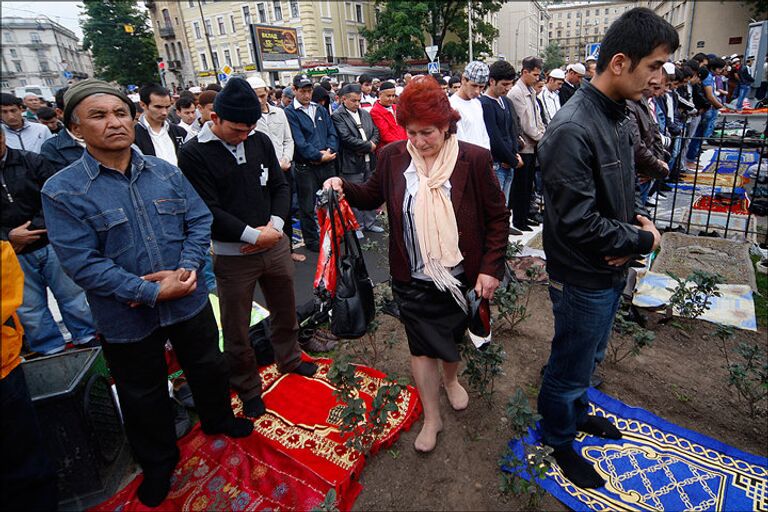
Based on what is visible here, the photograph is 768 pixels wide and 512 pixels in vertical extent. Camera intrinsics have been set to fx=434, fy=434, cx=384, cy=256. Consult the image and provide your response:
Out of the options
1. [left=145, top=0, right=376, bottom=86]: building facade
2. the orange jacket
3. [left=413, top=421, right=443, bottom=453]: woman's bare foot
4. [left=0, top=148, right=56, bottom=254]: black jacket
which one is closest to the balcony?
[left=145, top=0, right=376, bottom=86]: building facade

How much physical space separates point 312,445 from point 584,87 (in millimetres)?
2492

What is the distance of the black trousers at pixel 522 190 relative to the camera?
622cm

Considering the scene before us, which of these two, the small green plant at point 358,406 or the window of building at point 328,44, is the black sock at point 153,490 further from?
the window of building at point 328,44

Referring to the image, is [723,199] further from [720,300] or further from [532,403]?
[532,403]

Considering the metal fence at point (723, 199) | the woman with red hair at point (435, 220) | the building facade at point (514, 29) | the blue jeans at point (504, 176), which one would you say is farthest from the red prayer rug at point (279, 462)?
the building facade at point (514, 29)

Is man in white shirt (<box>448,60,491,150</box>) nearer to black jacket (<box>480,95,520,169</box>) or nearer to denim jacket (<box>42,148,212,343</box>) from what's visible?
black jacket (<box>480,95,520,169</box>)

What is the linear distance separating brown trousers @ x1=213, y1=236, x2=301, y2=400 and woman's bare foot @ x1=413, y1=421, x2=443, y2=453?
3.94 ft

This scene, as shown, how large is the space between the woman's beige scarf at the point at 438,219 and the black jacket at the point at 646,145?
1466 mm

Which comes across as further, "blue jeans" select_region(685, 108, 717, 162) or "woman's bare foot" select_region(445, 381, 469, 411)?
"blue jeans" select_region(685, 108, 717, 162)

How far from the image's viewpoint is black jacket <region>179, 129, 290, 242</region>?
2602mm

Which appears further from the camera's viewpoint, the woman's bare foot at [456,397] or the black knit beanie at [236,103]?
the woman's bare foot at [456,397]

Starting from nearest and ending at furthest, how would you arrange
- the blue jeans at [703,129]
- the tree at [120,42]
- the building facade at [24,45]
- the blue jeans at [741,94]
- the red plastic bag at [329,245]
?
the building facade at [24,45]
the red plastic bag at [329,245]
the blue jeans at [703,129]
the blue jeans at [741,94]
the tree at [120,42]

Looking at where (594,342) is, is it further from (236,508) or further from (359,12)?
(359,12)

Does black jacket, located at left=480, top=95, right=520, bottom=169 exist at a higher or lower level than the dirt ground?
higher
